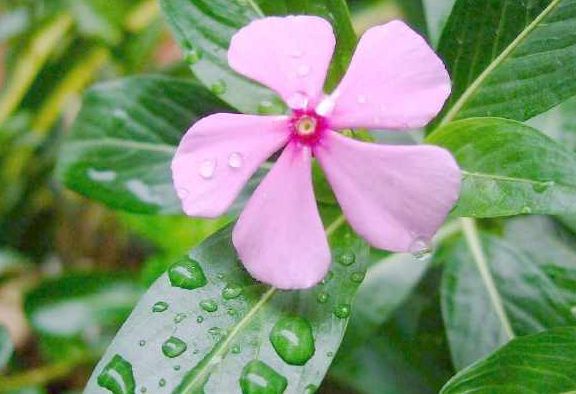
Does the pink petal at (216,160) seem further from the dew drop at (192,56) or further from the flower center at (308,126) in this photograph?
the dew drop at (192,56)

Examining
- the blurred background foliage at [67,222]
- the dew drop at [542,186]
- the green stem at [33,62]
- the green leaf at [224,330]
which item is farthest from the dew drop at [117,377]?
the green stem at [33,62]

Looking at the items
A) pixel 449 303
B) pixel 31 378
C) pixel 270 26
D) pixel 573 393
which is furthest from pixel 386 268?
pixel 31 378

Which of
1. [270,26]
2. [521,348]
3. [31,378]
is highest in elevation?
[270,26]

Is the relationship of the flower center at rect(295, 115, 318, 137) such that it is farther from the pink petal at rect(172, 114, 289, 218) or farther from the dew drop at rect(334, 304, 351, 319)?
the dew drop at rect(334, 304, 351, 319)

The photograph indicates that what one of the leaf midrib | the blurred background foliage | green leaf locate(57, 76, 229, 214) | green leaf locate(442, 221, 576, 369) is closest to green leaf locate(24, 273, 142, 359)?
the blurred background foliage

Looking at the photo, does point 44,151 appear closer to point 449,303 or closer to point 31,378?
point 31,378

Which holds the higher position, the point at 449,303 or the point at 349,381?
the point at 449,303

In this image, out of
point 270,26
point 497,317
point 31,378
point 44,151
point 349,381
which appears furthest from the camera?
point 44,151
